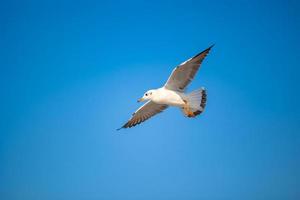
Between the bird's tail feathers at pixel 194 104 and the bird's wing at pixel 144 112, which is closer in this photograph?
the bird's tail feathers at pixel 194 104

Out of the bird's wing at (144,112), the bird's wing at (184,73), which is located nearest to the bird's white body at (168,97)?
the bird's wing at (184,73)

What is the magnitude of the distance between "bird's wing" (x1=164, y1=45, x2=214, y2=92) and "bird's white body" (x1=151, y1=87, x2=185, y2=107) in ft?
0.36

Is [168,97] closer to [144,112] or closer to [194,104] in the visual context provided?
[194,104]

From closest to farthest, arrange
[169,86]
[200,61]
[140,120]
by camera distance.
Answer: [200,61] → [169,86] → [140,120]

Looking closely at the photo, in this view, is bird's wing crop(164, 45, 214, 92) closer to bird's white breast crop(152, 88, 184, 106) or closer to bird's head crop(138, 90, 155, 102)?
bird's white breast crop(152, 88, 184, 106)

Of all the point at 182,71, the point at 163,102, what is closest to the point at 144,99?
the point at 163,102

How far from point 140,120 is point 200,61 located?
2479 mm

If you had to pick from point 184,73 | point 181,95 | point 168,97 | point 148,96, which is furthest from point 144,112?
point 184,73

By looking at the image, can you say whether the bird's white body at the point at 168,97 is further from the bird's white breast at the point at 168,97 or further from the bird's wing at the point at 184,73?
the bird's wing at the point at 184,73

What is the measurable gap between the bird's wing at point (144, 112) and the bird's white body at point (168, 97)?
67 centimetres

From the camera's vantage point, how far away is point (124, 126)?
1134 centimetres

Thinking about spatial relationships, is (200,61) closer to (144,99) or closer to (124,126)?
(144,99)

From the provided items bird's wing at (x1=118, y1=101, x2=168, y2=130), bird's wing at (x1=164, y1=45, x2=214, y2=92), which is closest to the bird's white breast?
bird's wing at (x1=164, y1=45, x2=214, y2=92)

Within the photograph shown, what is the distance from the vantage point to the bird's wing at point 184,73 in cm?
939
